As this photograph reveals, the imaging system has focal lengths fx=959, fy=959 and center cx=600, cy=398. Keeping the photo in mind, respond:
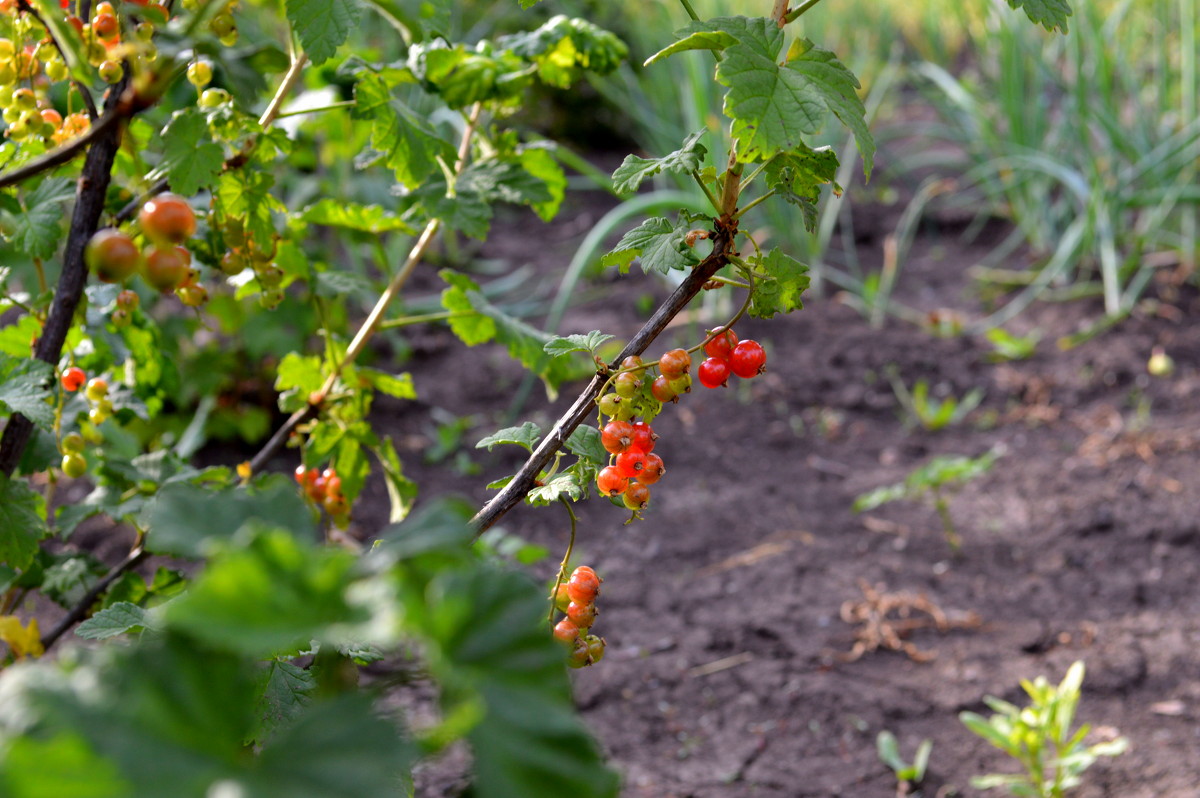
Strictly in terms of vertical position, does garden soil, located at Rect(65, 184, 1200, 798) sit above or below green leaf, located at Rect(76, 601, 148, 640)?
below

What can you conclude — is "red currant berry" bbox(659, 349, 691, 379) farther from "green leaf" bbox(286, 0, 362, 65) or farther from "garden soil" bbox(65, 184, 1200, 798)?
"garden soil" bbox(65, 184, 1200, 798)

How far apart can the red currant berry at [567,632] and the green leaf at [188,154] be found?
0.60 m

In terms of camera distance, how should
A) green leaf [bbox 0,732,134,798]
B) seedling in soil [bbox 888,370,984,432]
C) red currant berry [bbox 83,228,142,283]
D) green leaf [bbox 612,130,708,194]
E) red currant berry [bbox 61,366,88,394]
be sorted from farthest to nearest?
seedling in soil [bbox 888,370,984,432] → red currant berry [bbox 61,366,88,394] → green leaf [bbox 612,130,708,194] → red currant berry [bbox 83,228,142,283] → green leaf [bbox 0,732,134,798]

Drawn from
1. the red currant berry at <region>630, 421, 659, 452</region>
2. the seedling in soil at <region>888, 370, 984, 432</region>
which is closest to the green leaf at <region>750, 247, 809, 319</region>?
the red currant berry at <region>630, 421, 659, 452</region>

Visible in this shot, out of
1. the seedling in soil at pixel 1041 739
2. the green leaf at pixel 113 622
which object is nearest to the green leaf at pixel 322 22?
the green leaf at pixel 113 622

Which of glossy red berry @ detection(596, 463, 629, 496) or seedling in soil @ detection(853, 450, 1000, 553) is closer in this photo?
glossy red berry @ detection(596, 463, 629, 496)

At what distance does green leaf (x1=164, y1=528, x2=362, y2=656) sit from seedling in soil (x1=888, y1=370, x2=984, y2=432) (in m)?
2.53

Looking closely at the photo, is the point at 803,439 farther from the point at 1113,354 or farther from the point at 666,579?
the point at 1113,354

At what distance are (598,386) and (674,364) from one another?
74 mm

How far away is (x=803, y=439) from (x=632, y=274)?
1.21 meters

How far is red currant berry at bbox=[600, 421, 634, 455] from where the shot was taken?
2.85 feet

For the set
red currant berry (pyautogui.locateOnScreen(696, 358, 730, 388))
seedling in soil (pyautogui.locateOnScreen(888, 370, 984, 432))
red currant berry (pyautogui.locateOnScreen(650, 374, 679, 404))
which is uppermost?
red currant berry (pyautogui.locateOnScreen(650, 374, 679, 404))

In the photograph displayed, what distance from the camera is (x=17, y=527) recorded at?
108 centimetres

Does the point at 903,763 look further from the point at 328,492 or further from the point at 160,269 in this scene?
the point at 160,269
